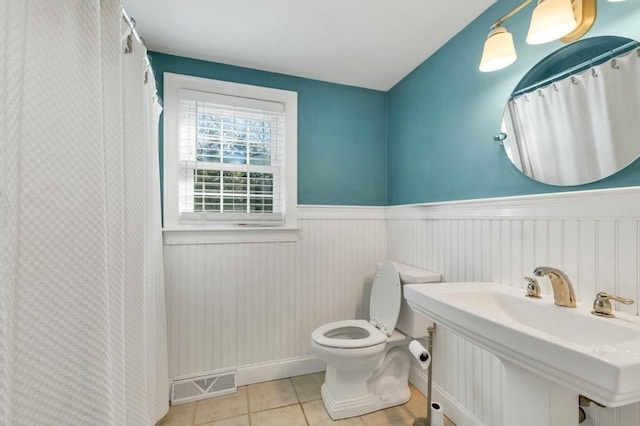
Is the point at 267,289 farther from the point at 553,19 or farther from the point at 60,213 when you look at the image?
the point at 553,19

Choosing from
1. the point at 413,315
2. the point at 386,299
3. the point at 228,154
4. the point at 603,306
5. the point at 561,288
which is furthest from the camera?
the point at 228,154

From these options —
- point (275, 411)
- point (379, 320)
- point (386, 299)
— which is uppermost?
point (386, 299)

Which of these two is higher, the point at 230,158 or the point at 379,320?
the point at 230,158

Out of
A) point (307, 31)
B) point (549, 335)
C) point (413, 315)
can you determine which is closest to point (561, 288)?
point (549, 335)

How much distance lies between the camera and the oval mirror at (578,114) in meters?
0.91

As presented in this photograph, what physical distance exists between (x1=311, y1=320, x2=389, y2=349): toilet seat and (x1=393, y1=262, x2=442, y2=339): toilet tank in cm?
16

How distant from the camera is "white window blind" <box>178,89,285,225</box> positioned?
1855 millimetres

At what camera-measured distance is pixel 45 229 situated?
0.60 m

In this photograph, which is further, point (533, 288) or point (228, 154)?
point (228, 154)

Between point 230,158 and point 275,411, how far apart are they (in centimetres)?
168

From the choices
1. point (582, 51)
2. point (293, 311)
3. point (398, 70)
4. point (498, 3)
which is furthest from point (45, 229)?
point (398, 70)

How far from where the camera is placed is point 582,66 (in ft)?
3.34

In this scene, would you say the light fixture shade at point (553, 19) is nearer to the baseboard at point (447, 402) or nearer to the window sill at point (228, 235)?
the window sill at point (228, 235)

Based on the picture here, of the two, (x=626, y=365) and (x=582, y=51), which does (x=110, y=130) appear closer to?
(x=626, y=365)
